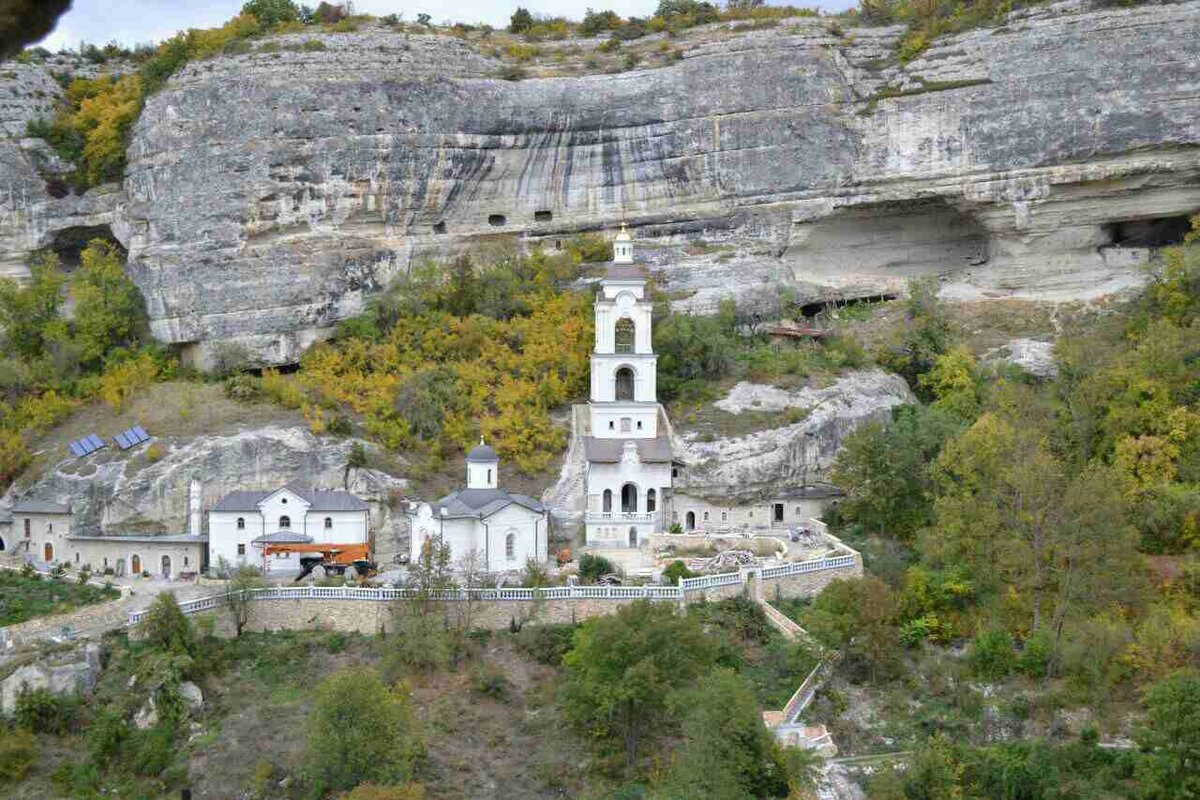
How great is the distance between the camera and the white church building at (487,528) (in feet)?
104

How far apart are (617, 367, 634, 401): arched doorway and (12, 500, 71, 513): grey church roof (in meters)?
13.6

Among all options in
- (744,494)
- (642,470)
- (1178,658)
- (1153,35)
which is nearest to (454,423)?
(642,470)

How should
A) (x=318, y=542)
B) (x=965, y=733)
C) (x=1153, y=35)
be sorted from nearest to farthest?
(x=965, y=733) < (x=318, y=542) < (x=1153, y=35)

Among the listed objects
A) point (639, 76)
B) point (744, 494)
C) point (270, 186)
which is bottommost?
point (744, 494)

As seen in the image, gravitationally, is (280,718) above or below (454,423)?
below

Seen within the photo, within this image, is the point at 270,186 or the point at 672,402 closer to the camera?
the point at 672,402

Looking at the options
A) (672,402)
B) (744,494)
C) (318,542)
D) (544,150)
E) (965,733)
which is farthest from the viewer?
(544,150)

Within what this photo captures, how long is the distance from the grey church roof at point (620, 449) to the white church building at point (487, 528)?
101 inches

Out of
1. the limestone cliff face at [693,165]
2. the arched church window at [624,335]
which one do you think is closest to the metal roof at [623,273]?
the arched church window at [624,335]

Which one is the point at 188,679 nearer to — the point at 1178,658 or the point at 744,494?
the point at 744,494

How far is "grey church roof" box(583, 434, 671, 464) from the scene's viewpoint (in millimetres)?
34562

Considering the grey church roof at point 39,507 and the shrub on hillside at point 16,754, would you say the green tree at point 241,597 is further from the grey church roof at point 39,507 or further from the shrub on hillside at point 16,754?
the grey church roof at point 39,507

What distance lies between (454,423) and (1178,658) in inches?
696

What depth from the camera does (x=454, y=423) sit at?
36.3 meters
